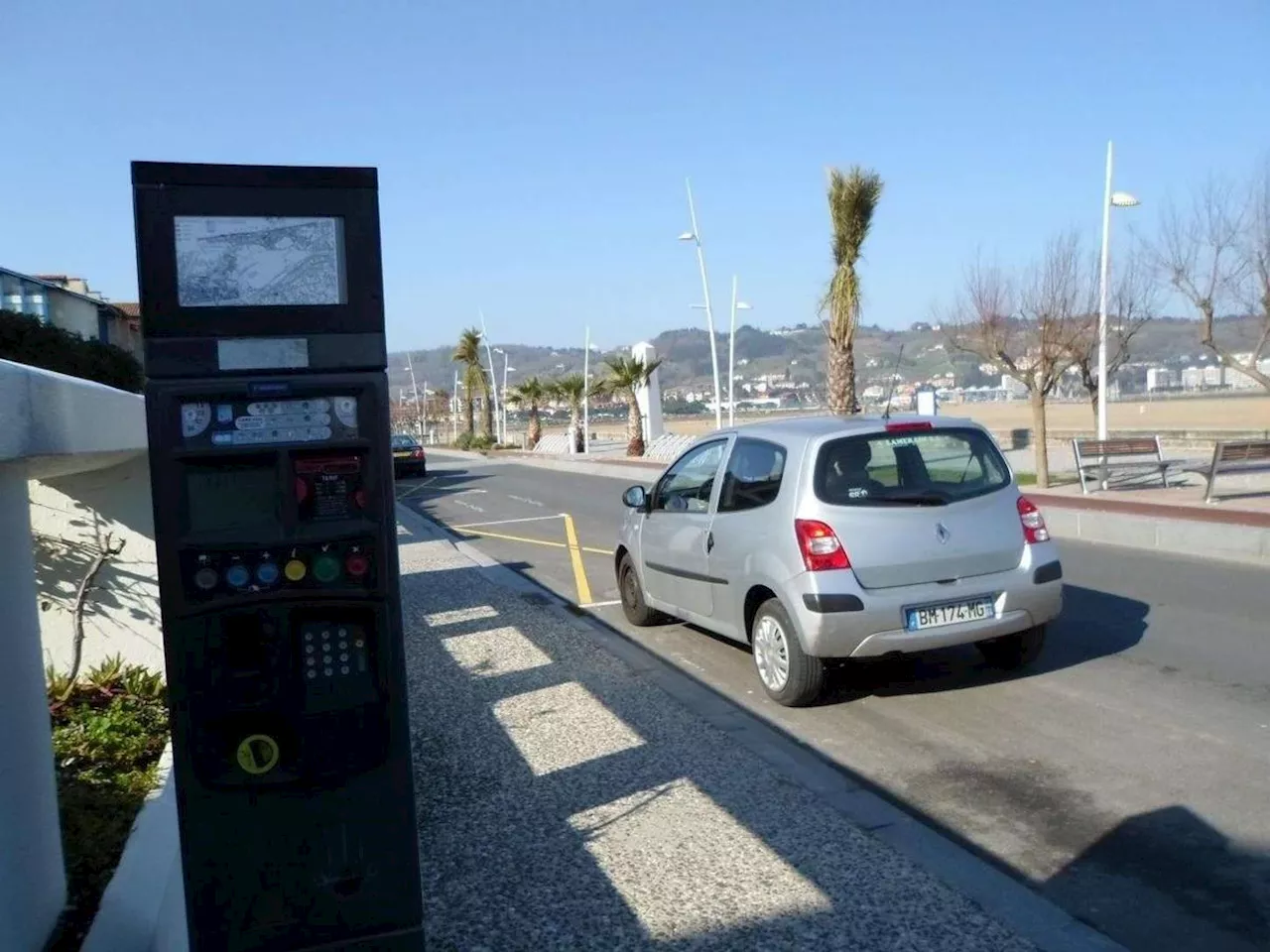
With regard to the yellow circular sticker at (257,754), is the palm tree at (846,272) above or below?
above

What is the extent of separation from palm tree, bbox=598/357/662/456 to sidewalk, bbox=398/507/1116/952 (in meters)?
37.3

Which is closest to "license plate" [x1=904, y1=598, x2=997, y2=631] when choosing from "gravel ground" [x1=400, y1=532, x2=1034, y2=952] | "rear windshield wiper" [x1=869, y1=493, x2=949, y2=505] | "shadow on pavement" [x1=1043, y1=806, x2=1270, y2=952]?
"rear windshield wiper" [x1=869, y1=493, x2=949, y2=505]

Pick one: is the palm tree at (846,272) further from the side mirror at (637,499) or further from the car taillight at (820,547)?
the car taillight at (820,547)

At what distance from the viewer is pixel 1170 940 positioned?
3.94 m

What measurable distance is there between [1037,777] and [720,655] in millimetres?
3333

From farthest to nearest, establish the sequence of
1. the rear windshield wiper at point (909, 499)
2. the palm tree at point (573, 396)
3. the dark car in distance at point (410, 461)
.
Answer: the palm tree at point (573, 396) → the dark car in distance at point (410, 461) → the rear windshield wiper at point (909, 499)

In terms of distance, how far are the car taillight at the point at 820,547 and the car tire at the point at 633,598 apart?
292 cm

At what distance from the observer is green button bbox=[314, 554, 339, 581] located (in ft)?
10.2

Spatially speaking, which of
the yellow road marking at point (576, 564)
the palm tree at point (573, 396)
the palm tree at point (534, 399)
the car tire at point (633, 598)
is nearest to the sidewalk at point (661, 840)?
the car tire at point (633, 598)

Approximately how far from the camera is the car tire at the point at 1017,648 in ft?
24.4

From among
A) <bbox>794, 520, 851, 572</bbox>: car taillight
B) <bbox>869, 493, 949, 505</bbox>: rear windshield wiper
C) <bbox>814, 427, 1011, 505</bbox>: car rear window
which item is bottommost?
<bbox>794, 520, 851, 572</bbox>: car taillight

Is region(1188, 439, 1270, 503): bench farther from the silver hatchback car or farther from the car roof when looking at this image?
the car roof

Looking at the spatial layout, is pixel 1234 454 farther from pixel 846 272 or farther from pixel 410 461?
pixel 410 461

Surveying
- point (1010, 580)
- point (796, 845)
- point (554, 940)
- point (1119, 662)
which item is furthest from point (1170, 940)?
point (1119, 662)
